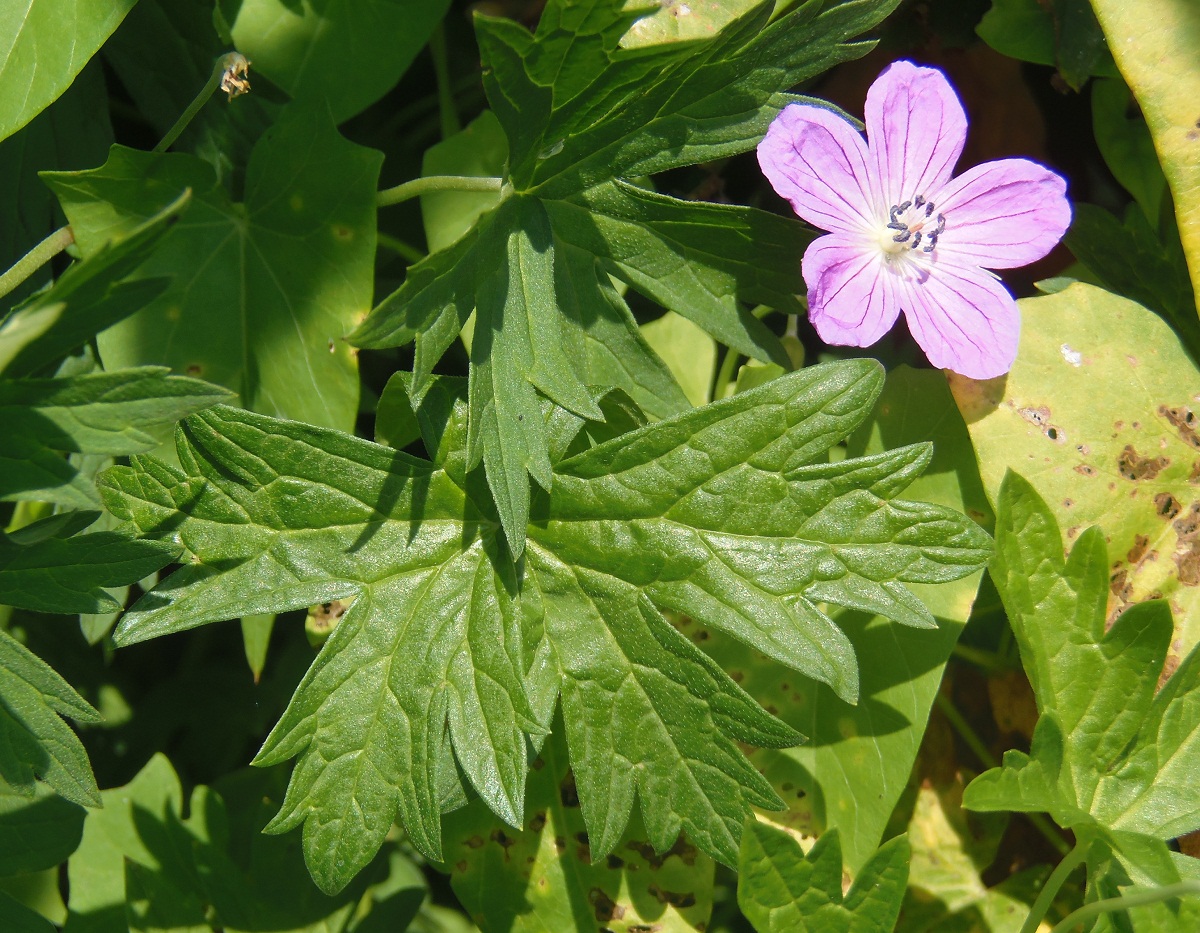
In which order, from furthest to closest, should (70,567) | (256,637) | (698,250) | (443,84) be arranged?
1. (443,84)
2. (256,637)
3. (698,250)
4. (70,567)

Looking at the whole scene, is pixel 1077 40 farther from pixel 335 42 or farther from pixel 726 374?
pixel 335 42

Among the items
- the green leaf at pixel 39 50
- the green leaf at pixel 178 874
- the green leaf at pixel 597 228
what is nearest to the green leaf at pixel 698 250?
the green leaf at pixel 597 228

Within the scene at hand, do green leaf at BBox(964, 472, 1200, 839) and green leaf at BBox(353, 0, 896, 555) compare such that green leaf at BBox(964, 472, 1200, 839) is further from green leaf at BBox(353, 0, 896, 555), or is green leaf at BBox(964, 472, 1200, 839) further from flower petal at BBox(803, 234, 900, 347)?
green leaf at BBox(353, 0, 896, 555)

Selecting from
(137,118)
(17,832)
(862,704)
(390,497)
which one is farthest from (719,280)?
(17,832)

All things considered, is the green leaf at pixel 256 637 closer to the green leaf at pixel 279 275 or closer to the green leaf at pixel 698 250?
the green leaf at pixel 279 275

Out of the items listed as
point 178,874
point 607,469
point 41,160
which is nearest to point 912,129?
point 607,469
